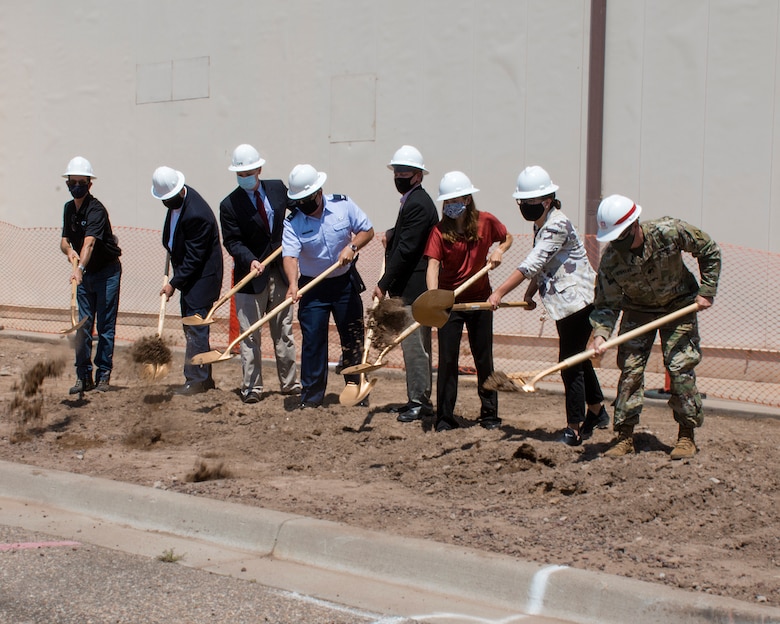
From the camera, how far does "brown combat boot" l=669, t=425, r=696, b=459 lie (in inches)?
241

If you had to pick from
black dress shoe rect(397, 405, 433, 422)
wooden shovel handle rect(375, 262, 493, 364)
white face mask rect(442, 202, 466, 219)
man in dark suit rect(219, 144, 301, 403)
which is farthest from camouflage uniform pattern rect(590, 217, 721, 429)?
man in dark suit rect(219, 144, 301, 403)

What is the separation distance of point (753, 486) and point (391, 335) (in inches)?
110

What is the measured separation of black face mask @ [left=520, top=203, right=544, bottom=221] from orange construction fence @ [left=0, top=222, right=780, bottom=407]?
310cm

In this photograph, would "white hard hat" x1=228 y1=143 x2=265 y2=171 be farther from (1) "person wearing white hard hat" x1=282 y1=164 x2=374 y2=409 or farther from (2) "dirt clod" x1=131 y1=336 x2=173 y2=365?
(2) "dirt clod" x1=131 y1=336 x2=173 y2=365

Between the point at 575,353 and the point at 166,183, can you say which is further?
the point at 166,183

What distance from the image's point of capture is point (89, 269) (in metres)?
8.98

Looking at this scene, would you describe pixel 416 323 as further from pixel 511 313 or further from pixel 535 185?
pixel 511 313

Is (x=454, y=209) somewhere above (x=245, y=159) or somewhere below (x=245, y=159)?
below

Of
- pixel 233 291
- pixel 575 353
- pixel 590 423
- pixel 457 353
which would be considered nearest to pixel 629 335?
pixel 575 353

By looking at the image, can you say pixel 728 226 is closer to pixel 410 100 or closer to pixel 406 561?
pixel 410 100

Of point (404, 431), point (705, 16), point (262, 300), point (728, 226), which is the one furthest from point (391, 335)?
point (705, 16)

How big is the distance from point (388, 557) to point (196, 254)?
4.41 metres

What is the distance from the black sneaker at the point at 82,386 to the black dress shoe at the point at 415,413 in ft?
9.64

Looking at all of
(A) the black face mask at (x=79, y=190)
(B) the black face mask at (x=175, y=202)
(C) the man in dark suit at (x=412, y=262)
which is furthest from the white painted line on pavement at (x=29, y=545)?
(A) the black face mask at (x=79, y=190)
